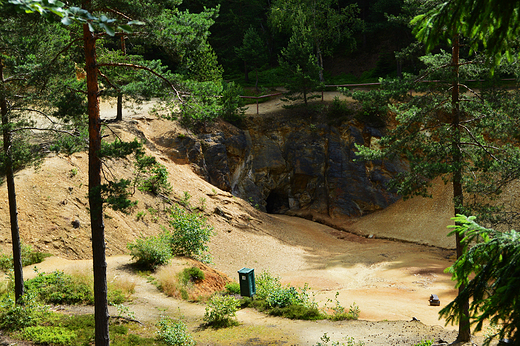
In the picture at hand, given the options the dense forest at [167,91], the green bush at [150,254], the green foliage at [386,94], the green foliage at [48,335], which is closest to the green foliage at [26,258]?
the green bush at [150,254]

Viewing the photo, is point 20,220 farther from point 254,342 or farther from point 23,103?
point 254,342

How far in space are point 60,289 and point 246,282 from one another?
16.7ft

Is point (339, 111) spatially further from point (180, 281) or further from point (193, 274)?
point (180, 281)

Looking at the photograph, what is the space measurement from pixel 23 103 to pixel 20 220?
6633 mm

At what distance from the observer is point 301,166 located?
27.4m

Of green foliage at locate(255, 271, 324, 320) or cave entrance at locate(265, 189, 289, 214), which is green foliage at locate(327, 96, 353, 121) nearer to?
cave entrance at locate(265, 189, 289, 214)

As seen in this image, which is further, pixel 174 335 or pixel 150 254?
pixel 150 254

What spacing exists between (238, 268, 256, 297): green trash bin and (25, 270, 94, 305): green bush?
4149 millimetres

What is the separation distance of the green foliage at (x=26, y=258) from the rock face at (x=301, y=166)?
13.0 metres

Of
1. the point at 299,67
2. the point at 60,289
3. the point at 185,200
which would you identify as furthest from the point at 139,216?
the point at 299,67

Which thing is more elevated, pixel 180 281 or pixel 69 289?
pixel 69 289

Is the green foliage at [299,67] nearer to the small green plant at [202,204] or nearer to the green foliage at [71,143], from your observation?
the small green plant at [202,204]

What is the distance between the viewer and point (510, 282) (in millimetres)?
2969

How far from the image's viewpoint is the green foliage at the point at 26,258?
38.0 ft
